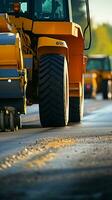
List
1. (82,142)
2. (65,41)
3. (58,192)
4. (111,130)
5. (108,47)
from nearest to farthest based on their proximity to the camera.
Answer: (58,192)
(82,142)
(111,130)
(65,41)
(108,47)

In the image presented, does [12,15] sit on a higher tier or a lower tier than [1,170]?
higher

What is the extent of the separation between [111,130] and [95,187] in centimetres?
893

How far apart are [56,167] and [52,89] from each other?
8.46m

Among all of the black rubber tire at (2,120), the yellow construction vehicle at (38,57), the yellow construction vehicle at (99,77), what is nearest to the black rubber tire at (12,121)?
the yellow construction vehicle at (38,57)

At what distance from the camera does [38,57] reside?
18859 millimetres

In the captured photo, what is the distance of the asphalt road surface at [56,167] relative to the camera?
8172 millimetres

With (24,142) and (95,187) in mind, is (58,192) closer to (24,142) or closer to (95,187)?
(95,187)

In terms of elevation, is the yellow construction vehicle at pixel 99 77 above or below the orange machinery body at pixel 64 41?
below

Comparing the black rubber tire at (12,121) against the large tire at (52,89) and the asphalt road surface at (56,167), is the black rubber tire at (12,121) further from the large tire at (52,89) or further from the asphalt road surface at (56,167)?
the asphalt road surface at (56,167)

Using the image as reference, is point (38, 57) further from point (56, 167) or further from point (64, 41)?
point (56, 167)

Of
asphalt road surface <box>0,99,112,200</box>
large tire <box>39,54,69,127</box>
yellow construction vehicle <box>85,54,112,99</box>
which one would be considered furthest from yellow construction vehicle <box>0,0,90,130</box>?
yellow construction vehicle <box>85,54,112,99</box>

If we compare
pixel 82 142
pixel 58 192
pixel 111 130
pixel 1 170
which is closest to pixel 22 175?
pixel 1 170

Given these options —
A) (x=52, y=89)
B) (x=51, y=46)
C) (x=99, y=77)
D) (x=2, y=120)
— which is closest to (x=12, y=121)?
(x=2, y=120)

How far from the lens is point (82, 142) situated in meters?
13.8
